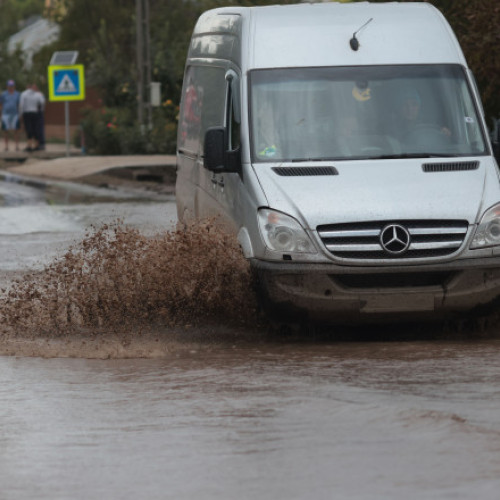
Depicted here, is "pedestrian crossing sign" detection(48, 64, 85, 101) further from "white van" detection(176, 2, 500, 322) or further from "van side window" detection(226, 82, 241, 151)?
"van side window" detection(226, 82, 241, 151)

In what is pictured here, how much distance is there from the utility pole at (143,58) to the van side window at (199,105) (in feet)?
73.7

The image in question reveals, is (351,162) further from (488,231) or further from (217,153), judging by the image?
(488,231)

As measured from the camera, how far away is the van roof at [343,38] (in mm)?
10820

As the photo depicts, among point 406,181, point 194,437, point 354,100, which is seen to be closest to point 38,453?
point 194,437

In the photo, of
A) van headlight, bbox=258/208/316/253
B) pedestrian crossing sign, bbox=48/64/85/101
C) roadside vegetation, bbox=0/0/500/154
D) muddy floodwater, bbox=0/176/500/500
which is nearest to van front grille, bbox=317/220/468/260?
van headlight, bbox=258/208/316/253

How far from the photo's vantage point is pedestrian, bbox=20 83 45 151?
41906 millimetres

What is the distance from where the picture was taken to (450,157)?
10383 millimetres

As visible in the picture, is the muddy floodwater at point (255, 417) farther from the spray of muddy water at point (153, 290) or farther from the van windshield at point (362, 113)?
the van windshield at point (362, 113)

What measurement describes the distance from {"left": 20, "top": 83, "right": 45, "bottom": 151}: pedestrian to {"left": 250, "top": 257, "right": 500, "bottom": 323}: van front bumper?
3300 cm

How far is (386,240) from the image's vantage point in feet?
31.0

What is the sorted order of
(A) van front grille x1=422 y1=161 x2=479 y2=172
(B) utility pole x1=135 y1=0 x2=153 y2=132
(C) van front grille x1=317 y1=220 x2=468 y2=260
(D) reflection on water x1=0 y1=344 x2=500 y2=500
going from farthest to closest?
(B) utility pole x1=135 y1=0 x2=153 y2=132
(A) van front grille x1=422 y1=161 x2=479 y2=172
(C) van front grille x1=317 y1=220 x2=468 y2=260
(D) reflection on water x1=0 y1=344 x2=500 y2=500

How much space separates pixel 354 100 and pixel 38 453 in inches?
187

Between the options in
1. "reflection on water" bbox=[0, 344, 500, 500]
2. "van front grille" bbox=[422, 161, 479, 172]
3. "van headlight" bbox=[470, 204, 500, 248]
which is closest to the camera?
"reflection on water" bbox=[0, 344, 500, 500]

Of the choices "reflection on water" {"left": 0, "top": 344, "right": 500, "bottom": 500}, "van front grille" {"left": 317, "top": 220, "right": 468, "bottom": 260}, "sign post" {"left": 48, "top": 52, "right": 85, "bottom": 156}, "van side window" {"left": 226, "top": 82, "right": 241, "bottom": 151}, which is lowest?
"reflection on water" {"left": 0, "top": 344, "right": 500, "bottom": 500}
